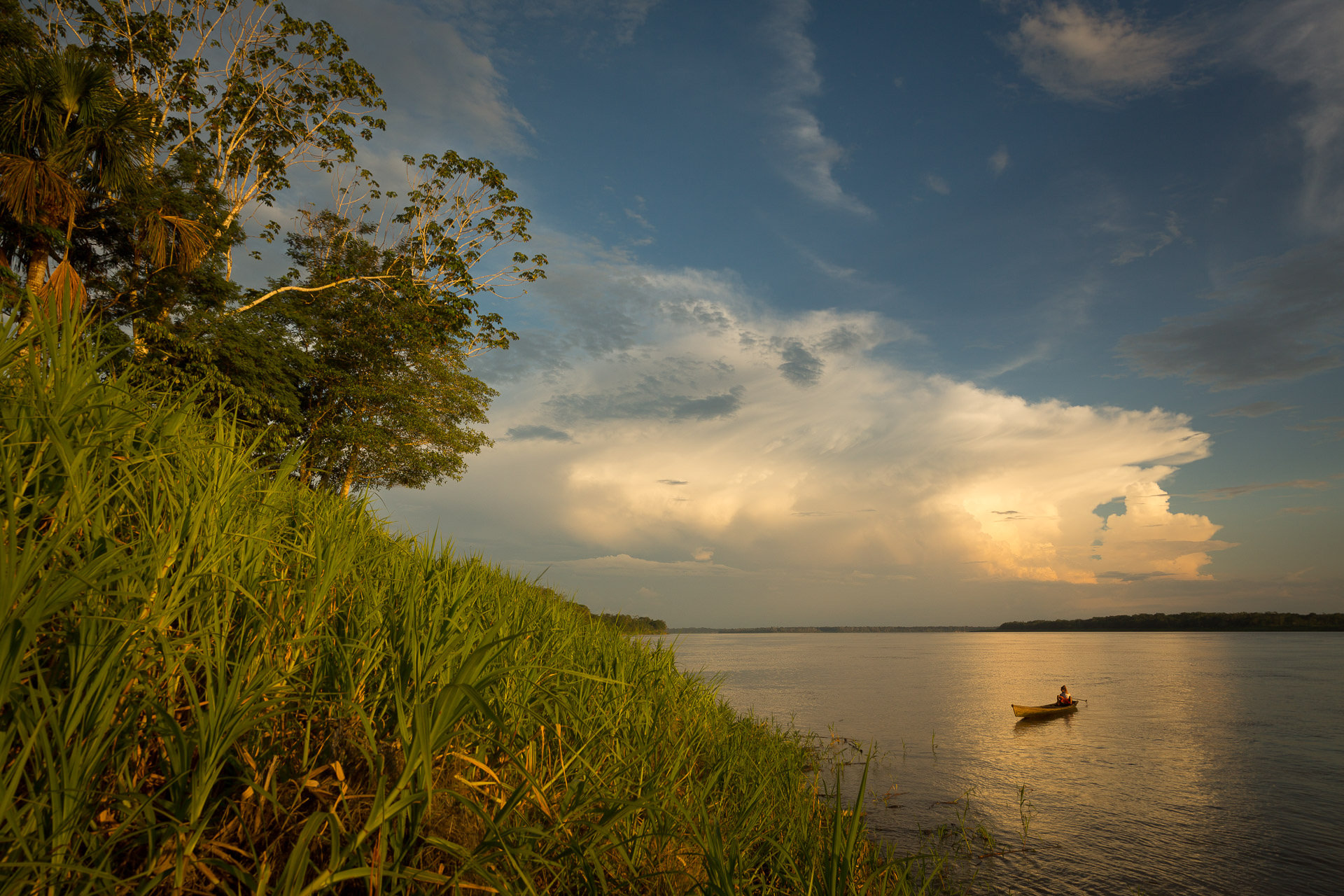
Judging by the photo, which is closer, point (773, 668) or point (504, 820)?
point (504, 820)

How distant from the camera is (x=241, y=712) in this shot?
101 inches

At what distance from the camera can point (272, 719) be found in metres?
3.09

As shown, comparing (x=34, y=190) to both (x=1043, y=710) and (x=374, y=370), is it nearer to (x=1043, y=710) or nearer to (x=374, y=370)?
(x=374, y=370)

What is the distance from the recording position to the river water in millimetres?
10641

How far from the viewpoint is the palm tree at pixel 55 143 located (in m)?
14.2

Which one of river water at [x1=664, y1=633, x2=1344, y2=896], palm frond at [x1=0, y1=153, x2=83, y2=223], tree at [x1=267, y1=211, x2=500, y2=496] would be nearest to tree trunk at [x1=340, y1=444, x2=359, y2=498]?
tree at [x1=267, y1=211, x2=500, y2=496]

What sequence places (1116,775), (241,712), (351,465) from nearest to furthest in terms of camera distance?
(241,712), (1116,775), (351,465)

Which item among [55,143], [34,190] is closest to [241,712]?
[34,190]

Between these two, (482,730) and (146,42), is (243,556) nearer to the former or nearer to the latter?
(482,730)

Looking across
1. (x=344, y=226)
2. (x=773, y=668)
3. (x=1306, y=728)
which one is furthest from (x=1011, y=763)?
(x=773, y=668)

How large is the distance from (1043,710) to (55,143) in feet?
120

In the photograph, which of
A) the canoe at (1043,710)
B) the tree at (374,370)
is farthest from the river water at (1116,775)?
the tree at (374,370)

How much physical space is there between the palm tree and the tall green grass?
1478cm

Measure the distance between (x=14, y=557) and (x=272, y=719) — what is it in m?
1.32
